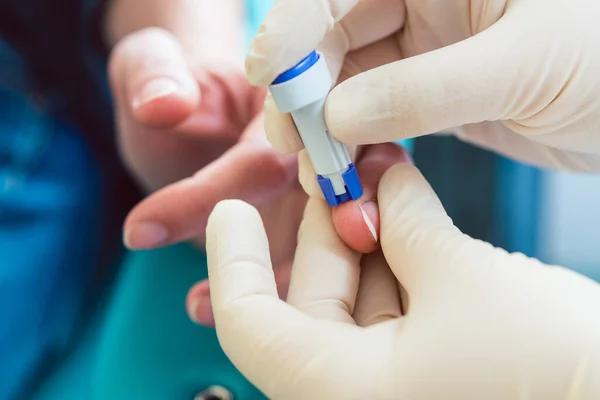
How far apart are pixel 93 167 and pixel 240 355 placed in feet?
2.16

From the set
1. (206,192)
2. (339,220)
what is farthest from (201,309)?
(339,220)

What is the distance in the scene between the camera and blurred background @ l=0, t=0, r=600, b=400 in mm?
753

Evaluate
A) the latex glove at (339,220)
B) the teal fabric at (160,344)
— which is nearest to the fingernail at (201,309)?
Answer: the latex glove at (339,220)

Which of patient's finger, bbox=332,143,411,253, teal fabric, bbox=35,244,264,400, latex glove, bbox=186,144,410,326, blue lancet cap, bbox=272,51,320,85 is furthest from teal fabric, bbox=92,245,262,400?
blue lancet cap, bbox=272,51,320,85

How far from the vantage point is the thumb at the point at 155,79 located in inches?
26.7

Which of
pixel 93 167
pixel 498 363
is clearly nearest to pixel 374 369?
pixel 498 363

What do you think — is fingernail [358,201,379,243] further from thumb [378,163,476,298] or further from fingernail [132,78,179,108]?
fingernail [132,78,179,108]

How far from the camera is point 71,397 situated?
2.61ft

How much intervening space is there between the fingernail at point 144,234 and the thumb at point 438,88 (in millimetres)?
273

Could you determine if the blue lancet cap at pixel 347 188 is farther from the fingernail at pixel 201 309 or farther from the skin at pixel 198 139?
the fingernail at pixel 201 309

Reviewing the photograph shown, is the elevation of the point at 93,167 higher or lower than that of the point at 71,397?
higher

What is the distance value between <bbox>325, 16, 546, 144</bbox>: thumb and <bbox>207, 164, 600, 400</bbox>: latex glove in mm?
63

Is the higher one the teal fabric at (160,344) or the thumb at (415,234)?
the thumb at (415,234)

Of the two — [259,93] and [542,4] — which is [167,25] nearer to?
[259,93]
